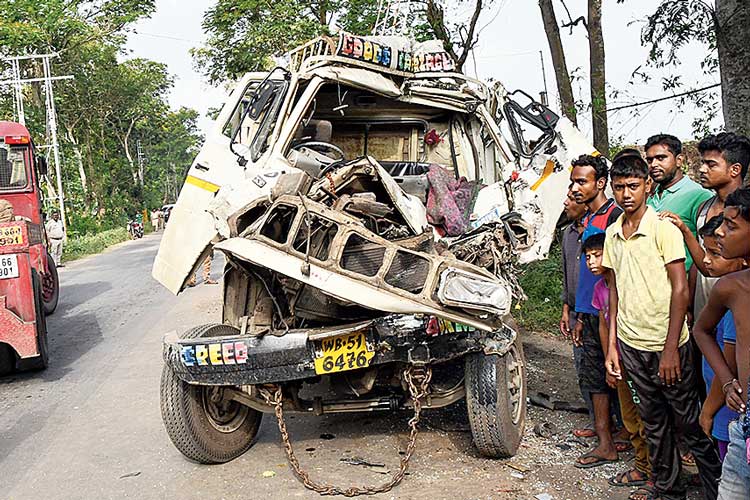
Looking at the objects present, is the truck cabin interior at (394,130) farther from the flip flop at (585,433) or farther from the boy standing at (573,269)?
the flip flop at (585,433)

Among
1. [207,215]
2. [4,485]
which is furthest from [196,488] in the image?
[207,215]

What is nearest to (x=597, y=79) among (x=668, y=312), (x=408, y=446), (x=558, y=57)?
(x=558, y=57)

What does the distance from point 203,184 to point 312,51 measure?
5.25ft

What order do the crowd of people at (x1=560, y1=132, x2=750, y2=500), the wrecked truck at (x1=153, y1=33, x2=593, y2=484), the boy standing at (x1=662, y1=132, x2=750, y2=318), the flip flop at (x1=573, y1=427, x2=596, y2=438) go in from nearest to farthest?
the crowd of people at (x1=560, y1=132, x2=750, y2=500) < the boy standing at (x1=662, y1=132, x2=750, y2=318) < the wrecked truck at (x1=153, y1=33, x2=593, y2=484) < the flip flop at (x1=573, y1=427, x2=596, y2=438)

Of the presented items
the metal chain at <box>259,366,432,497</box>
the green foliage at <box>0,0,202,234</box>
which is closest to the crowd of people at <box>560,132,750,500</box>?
the metal chain at <box>259,366,432,497</box>

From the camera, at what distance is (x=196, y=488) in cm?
414

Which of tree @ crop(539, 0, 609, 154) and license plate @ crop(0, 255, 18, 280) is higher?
tree @ crop(539, 0, 609, 154)

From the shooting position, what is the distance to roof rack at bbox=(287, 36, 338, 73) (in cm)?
555

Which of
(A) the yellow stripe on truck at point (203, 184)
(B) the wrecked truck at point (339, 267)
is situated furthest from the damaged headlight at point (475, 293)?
(A) the yellow stripe on truck at point (203, 184)

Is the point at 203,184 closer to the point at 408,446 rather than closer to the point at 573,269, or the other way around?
the point at 408,446

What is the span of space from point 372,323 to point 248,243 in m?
0.79

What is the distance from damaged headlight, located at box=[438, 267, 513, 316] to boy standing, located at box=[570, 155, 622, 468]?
3.00ft

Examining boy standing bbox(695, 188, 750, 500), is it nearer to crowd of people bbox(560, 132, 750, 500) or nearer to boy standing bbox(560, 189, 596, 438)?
crowd of people bbox(560, 132, 750, 500)

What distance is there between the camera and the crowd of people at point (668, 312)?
107 inches
